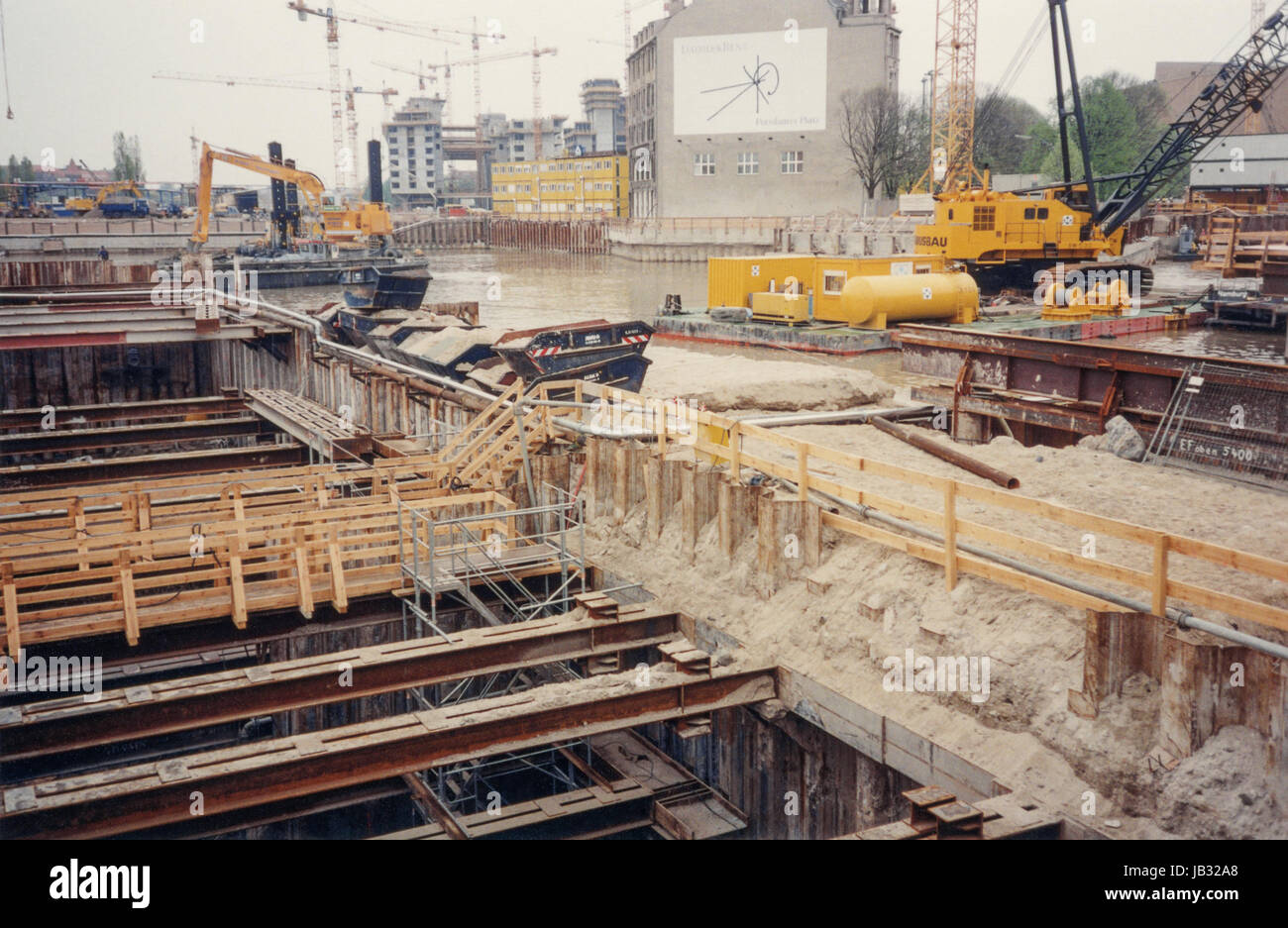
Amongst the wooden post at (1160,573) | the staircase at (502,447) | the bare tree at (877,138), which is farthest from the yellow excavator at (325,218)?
the wooden post at (1160,573)

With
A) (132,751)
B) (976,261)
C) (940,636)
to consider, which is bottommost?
(132,751)

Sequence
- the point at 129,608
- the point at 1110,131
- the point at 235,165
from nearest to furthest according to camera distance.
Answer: the point at 129,608 → the point at 235,165 → the point at 1110,131

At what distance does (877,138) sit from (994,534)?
218 feet

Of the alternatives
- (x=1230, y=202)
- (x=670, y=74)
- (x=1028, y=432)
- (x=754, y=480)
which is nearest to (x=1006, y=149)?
(x=1230, y=202)

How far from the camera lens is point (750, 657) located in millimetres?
11328

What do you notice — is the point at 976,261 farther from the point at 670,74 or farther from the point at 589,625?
the point at 670,74

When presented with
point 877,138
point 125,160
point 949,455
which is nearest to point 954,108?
point 877,138

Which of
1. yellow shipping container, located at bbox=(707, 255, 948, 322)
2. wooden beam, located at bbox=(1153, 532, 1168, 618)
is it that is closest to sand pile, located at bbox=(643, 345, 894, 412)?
yellow shipping container, located at bbox=(707, 255, 948, 322)

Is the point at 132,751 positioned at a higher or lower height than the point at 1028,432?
lower

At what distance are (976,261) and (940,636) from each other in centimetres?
2935

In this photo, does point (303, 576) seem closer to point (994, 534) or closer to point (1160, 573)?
point (994, 534)

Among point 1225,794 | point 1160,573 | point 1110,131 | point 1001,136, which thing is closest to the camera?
point 1225,794

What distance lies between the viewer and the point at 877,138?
71.3 m

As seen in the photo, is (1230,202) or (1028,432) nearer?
(1028,432)
